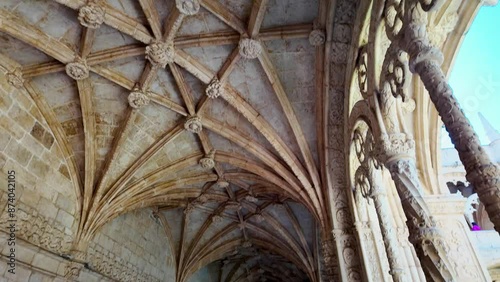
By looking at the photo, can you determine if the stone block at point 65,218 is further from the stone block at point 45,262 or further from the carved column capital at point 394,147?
the carved column capital at point 394,147

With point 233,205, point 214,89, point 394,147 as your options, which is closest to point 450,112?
point 394,147

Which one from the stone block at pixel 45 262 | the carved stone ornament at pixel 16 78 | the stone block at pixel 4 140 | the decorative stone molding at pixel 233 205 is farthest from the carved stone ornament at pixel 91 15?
the decorative stone molding at pixel 233 205

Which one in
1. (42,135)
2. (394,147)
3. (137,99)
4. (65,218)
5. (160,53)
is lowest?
(394,147)

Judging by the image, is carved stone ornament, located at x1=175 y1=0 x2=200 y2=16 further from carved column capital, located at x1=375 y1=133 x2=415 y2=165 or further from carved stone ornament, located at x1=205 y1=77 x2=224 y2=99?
carved column capital, located at x1=375 y1=133 x2=415 y2=165

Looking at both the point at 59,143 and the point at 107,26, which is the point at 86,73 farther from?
the point at 59,143

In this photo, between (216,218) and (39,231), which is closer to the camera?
(39,231)

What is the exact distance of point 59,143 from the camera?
7414 mm

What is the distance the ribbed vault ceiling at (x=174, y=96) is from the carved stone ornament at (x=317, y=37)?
0.31 ft

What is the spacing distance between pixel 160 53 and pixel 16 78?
2906 mm

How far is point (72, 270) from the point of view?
6918 mm

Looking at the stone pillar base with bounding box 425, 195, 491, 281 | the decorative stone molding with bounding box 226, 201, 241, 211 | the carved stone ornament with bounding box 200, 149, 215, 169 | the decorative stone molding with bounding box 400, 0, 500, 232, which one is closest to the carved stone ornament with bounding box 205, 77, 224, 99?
the carved stone ornament with bounding box 200, 149, 215, 169

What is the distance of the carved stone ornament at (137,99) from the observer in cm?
702

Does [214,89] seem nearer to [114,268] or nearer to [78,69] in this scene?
[78,69]

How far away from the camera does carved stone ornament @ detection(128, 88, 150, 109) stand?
7023 mm
